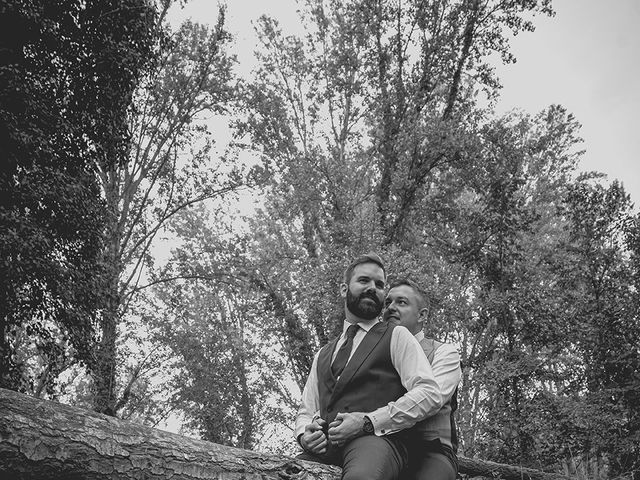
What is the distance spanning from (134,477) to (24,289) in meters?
6.59

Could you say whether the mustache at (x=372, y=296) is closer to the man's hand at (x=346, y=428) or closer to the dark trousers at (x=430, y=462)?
the man's hand at (x=346, y=428)

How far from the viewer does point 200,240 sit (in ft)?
65.6

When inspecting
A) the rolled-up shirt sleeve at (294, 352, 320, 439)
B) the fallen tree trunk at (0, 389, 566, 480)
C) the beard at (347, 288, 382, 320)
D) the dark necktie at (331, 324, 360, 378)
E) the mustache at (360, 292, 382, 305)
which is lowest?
the fallen tree trunk at (0, 389, 566, 480)

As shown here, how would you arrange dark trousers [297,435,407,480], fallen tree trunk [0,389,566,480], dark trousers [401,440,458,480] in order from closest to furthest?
fallen tree trunk [0,389,566,480]
dark trousers [297,435,407,480]
dark trousers [401,440,458,480]

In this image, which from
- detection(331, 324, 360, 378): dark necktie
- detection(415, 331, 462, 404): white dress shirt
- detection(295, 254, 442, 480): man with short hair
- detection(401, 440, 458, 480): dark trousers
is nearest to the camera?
detection(295, 254, 442, 480): man with short hair

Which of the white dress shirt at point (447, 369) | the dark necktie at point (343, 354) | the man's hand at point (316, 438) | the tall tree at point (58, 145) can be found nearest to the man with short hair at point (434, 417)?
the white dress shirt at point (447, 369)

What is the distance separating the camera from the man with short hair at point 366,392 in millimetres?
2393

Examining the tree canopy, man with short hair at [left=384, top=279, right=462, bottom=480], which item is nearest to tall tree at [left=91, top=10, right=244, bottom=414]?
the tree canopy

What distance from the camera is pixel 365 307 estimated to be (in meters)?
2.91

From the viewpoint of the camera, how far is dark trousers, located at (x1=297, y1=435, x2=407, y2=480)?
2.16m

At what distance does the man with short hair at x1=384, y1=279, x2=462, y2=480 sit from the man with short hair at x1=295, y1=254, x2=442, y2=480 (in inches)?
6.5

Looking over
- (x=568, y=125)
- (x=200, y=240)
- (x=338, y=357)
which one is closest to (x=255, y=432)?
(x=200, y=240)

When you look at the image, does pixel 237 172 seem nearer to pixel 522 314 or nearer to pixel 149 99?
pixel 149 99

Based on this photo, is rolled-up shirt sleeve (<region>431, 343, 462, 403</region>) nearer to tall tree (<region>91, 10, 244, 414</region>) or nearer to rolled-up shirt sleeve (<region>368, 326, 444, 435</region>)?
rolled-up shirt sleeve (<region>368, 326, 444, 435</region>)
